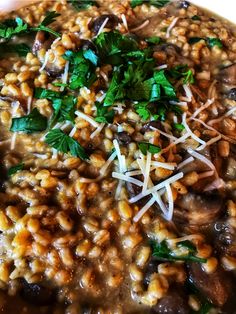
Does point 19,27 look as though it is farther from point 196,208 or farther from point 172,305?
point 172,305

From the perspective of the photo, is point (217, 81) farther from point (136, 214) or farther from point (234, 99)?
point (136, 214)

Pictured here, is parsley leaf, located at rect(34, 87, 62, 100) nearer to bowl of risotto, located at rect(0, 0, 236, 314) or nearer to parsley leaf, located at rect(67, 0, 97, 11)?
bowl of risotto, located at rect(0, 0, 236, 314)

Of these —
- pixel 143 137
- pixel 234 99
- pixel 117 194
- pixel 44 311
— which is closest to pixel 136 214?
pixel 117 194

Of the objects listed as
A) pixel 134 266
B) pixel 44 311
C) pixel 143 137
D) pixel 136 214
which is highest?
pixel 143 137

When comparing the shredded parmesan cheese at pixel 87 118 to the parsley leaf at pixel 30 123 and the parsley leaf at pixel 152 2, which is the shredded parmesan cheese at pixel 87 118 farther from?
the parsley leaf at pixel 152 2

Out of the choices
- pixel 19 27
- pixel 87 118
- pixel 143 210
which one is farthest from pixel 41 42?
pixel 143 210

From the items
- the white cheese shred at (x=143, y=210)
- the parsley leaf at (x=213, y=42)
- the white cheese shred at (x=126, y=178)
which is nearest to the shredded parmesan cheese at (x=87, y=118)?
the white cheese shred at (x=126, y=178)
